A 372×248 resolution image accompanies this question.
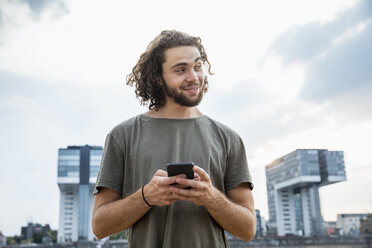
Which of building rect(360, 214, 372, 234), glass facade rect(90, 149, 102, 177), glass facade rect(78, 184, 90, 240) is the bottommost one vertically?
building rect(360, 214, 372, 234)

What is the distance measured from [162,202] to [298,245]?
65.8m

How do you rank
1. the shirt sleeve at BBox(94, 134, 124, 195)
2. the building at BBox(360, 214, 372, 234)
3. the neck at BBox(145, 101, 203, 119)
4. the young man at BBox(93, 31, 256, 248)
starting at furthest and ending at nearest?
the building at BBox(360, 214, 372, 234) → the neck at BBox(145, 101, 203, 119) → the shirt sleeve at BBox(94, 134, 124, 195) → the young man at BBox(93, 31, 256, 248)

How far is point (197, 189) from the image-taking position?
5.85ft

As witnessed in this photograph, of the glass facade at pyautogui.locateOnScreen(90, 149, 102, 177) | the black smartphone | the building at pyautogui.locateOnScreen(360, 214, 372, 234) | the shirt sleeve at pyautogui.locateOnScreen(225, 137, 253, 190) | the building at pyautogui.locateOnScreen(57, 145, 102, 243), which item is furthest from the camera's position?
the building at pyautogui.locateOnScreen(360, 214, 372, 234)

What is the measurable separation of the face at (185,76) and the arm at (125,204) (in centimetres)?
60

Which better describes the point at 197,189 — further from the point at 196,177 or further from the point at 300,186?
the point at 300,186

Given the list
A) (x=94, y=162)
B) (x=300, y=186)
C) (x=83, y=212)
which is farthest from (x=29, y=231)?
(x=300, y=186)

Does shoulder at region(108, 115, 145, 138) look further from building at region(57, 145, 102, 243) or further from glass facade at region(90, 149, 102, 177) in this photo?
glass facade at region(90, 149, 102, 177)

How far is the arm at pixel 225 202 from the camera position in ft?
5.82

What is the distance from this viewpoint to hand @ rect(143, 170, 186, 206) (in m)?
1.75

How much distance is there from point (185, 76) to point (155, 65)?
13.2 inches

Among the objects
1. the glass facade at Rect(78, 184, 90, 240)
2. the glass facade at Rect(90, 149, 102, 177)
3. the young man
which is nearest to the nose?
the young man

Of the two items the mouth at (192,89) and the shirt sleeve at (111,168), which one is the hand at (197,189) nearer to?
the shirt sleeve at (111,168)

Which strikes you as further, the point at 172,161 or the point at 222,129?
the point at 222,129
